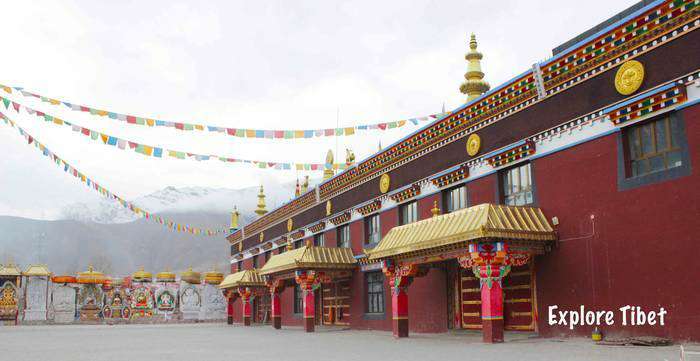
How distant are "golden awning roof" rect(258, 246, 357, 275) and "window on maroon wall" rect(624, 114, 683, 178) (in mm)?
12217

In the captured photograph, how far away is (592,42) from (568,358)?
641 centimetres

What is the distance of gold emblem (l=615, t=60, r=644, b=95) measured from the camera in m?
11.2

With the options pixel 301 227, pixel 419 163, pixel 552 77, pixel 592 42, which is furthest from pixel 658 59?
pixel 301 227

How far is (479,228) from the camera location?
39.7 ft

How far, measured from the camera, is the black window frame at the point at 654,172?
10481 mm

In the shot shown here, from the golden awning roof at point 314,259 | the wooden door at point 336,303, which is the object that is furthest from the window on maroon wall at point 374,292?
the wooden door at point 336,303

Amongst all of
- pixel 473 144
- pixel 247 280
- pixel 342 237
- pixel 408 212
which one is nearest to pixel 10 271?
pixel 247 280

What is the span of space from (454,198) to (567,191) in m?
4.60

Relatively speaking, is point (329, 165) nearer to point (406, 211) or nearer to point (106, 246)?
point (406, 211)

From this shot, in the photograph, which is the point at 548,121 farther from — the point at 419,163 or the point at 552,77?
the point at 419,163

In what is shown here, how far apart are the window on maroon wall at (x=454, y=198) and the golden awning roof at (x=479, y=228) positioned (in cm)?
218

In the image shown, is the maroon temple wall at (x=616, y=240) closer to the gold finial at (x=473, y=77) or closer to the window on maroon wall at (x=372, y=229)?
the gold finial at (x=473, y=77)

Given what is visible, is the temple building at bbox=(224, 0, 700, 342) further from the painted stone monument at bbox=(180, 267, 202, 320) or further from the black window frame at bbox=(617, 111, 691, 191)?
the painted stone monument at bbox=(180, 267, 202, 320)

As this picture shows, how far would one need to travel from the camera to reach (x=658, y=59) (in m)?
10.9
